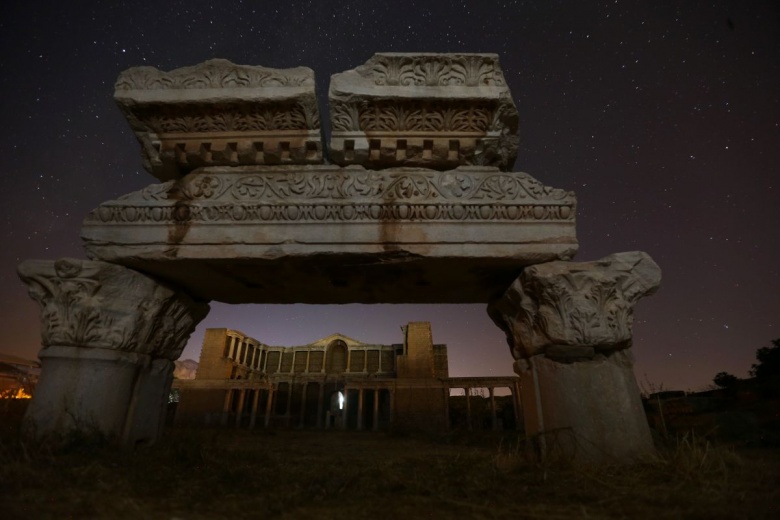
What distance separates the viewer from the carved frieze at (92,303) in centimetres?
321

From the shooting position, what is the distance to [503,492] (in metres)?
2.24

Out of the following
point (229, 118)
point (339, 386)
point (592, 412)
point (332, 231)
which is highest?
point (229, 118)

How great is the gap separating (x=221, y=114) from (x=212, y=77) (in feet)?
1.04

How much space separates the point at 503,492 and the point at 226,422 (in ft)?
69.1

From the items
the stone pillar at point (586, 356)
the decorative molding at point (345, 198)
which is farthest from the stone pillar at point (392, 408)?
the decorative molding at point (345, 198)

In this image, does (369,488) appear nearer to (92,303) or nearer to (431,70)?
(92,303)

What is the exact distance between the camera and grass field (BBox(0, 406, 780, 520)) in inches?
75.0

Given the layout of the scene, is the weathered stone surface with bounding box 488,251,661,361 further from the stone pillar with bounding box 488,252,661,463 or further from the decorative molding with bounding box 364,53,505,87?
the decorative molding with bounding box 364,53,505,87

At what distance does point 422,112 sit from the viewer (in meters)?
3.57

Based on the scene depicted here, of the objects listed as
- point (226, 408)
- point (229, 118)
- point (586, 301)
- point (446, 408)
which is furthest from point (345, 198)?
point (226, 408)

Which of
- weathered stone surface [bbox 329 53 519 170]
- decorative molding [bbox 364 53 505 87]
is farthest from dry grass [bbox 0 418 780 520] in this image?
decorative molding [bbox 364 53 505 87]

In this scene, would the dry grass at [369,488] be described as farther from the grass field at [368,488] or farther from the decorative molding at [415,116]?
the decorative molding at [415,116]

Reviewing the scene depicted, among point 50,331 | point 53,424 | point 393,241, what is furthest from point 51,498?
point 393,241

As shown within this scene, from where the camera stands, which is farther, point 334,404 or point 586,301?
point 334,404
